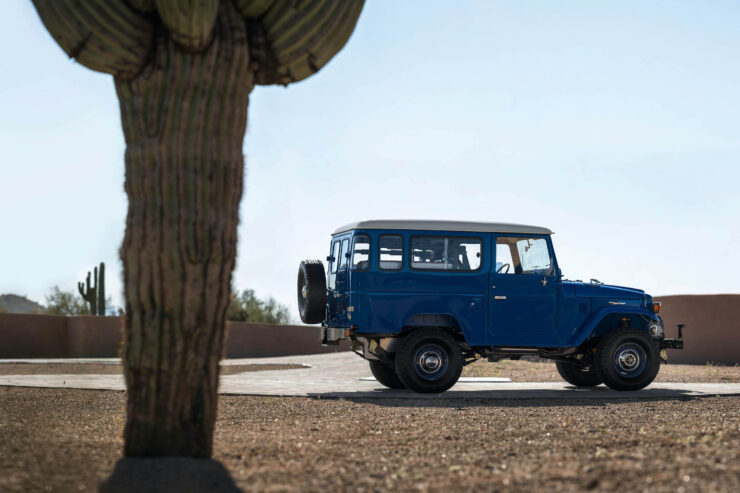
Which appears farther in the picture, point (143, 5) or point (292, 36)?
point (292, 36)

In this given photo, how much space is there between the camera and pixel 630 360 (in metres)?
13.3

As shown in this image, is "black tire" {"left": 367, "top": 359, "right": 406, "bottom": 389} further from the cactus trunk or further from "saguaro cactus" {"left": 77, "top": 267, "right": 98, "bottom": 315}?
"saguaro cactus" {"left": 77, "top": 267, "right": 98, "bottom": 315}

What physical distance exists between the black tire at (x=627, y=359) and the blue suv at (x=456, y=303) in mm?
16

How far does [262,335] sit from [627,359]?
19928 mm

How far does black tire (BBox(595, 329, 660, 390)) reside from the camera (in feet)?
43.3

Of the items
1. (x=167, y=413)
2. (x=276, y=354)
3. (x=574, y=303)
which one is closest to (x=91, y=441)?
(x=167, y=413)

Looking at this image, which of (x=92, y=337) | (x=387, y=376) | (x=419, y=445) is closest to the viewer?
(x=419, y=445)

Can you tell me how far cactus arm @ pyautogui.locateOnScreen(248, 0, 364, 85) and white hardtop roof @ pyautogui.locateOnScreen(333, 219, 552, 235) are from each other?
597 cm

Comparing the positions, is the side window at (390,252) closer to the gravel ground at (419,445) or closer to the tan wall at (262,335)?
the gravel ground at (419,445)

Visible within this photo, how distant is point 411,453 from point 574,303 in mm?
6890

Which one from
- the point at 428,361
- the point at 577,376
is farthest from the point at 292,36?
the point at 577,376

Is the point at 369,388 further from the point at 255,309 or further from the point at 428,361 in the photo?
the point at 255,309

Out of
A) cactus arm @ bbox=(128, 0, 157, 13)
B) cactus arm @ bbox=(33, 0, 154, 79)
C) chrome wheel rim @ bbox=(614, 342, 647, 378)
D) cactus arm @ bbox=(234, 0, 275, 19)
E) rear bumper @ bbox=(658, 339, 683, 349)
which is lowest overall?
chrome wheel rim @ bbox=(614, 342, 647, 378)

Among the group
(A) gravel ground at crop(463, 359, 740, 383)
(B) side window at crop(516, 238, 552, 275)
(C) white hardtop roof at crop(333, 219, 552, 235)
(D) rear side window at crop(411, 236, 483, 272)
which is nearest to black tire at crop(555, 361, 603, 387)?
(A) gravel ground at crop(463, 359, 740, 383)
